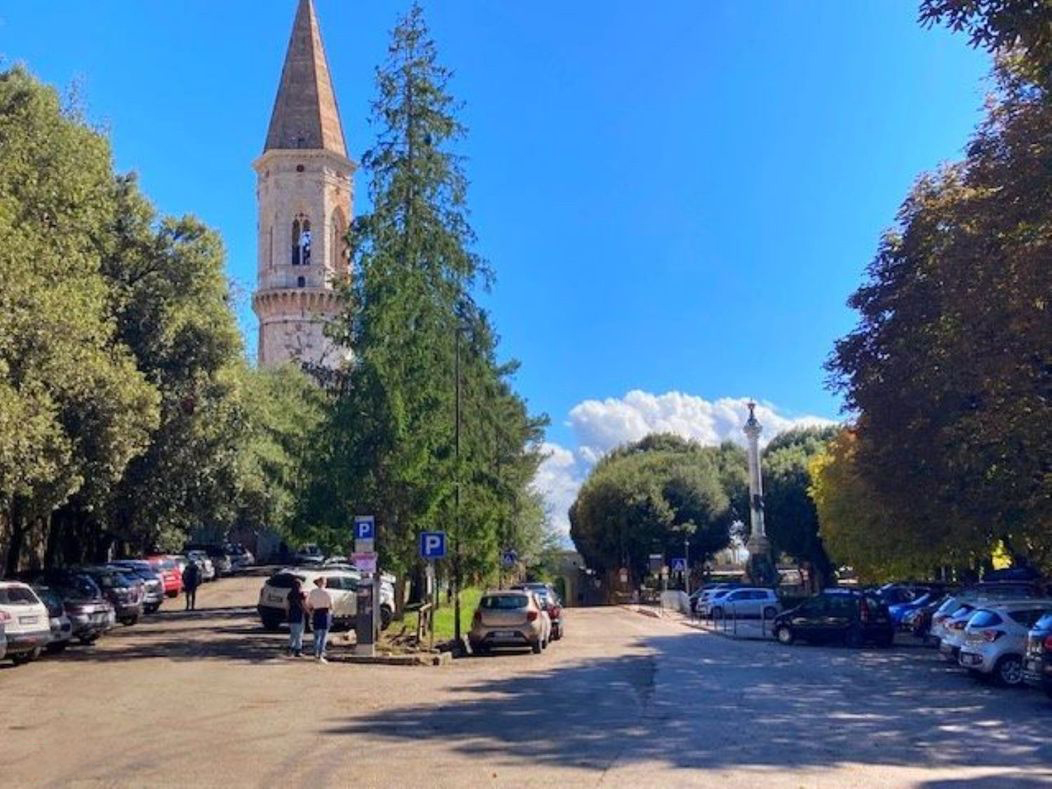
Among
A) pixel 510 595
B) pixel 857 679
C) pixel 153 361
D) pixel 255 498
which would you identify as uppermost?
pixel 153 361

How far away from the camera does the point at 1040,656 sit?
16.7 m

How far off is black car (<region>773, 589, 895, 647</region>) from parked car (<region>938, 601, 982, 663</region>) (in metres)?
6.07

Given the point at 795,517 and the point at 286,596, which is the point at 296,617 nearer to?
the point at 286,596

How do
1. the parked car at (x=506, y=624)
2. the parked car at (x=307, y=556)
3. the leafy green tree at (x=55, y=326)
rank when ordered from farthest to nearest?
1. the parked car at (x=307, y=556)
2. the parked car at (x=506, y=624)
3. the leafy green tree at (x=55, y=326)

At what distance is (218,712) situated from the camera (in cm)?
1458

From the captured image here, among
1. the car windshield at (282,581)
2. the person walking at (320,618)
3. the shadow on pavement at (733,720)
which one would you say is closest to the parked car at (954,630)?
the shadow on pavement at (733,720)

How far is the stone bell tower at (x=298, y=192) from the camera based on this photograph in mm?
86125

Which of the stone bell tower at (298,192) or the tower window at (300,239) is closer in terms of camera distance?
the stone bell tower at (298,192)

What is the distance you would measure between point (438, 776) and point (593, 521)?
238 feet

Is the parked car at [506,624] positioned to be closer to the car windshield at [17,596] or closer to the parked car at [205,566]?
the car windshield at [17,596]

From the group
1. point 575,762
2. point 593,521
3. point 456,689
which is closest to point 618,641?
point 456,689

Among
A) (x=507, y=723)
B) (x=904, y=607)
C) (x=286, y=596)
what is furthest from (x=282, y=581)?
(x=904, y=607)

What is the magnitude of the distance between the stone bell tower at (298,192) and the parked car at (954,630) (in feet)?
221

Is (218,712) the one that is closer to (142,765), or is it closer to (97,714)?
(97,714)
